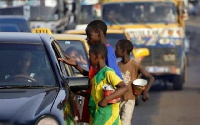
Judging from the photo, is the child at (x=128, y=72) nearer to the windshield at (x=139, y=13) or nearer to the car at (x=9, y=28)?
the car at (x=9, y=28)

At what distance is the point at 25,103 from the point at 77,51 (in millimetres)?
6055

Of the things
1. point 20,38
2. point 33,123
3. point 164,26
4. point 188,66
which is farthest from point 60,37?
point 188,66

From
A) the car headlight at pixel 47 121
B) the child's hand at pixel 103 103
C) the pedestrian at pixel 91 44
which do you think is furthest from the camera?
the pedestrian at pixel 91 44

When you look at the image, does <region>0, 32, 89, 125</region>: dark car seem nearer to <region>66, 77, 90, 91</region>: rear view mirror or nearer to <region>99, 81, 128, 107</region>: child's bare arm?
<region>66, 77, 90, 91</region>: rear view mirror

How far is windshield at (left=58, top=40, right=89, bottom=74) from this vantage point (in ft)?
42.9

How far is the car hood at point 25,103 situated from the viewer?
6938 millimetres

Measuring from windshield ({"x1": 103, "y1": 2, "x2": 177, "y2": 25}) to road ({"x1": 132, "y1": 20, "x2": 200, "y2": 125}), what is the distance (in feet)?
6.38

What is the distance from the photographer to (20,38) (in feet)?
28.7

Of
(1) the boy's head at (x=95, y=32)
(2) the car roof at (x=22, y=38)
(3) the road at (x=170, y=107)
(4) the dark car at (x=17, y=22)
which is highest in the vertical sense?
(1) the boy's head at (x=95, y=32)

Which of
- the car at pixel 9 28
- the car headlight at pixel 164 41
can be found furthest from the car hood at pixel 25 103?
the car headlight at pixel 164 41

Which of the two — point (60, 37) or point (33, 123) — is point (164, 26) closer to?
point (60, 37)

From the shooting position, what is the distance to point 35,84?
8.07 meters

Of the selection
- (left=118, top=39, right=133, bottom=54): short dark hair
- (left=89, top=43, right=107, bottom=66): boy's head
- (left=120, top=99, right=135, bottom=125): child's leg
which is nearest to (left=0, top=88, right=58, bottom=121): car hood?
(left=89, top=43, right=107, bottom=66): boy's head

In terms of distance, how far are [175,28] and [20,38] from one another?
14.6 meters
